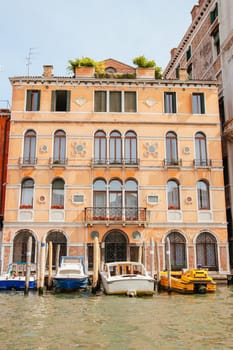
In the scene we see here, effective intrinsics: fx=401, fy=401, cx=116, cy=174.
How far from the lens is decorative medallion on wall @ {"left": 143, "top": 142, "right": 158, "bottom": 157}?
19000 mm

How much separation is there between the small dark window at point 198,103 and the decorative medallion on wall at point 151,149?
2716 millimetres

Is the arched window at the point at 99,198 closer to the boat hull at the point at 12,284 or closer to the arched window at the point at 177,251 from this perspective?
the arched window at the point at 177,251

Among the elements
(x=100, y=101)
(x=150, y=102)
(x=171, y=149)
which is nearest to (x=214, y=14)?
(x=150, y=102)

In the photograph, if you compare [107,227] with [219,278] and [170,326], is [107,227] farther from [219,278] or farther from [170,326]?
[170,326]

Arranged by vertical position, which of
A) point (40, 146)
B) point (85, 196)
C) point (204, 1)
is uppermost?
point (204, 1)

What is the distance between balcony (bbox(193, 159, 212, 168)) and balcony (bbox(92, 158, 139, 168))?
9.12 ft

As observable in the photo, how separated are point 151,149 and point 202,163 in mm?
2510

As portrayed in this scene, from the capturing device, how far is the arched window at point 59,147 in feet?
61.5

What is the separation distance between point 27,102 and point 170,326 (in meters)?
14.0

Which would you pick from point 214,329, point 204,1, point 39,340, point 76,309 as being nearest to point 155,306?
point 76,309

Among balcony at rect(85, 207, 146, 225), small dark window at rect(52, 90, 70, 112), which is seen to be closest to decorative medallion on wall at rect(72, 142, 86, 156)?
small dark window at rect(52, 90, 70, 112)

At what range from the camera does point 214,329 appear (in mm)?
7906

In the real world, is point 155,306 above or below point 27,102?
below

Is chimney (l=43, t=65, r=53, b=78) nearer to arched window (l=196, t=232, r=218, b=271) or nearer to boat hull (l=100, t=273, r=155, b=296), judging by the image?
arched window (l=196, t=232, r=218, b=271)
